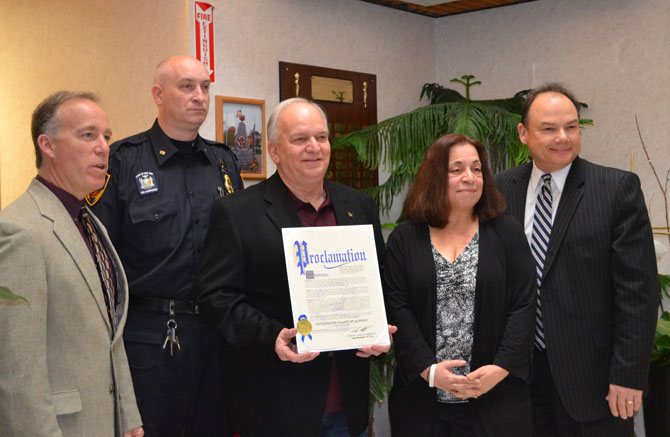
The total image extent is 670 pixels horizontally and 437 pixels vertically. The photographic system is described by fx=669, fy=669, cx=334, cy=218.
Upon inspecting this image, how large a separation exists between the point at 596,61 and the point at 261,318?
12.2ft

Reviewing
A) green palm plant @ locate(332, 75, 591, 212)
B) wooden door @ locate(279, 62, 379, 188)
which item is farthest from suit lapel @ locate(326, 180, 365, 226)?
wooden door @ locate(279, 62, 379, 188)

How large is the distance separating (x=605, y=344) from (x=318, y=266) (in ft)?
3.55

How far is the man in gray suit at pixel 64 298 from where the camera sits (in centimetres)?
153

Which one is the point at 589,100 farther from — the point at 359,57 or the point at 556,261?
the point at 556,261

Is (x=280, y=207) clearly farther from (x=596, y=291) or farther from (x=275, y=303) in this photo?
(x=596, y=291)

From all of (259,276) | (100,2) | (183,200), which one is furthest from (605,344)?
(100,2)

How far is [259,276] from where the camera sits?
6.55 feet

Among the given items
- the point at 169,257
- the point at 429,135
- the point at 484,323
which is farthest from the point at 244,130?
the point at 484,323

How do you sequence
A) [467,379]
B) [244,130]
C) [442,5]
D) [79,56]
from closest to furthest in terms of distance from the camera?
[467,379] → [244,130] → [442,5] → [79,56]

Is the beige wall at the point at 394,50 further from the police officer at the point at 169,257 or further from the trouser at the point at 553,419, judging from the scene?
the trouser at the point at 553,419

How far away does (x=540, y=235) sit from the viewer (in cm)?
238

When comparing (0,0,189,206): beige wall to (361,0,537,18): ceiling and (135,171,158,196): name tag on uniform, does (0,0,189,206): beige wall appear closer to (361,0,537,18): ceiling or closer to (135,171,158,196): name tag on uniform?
(361,0,537,18): ceiling

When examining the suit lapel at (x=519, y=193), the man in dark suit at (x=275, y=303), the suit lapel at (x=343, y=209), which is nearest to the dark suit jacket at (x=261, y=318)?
the man in dark suit at (x=275, y=303)

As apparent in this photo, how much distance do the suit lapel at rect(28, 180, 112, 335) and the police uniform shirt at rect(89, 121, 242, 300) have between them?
0.49 metres
